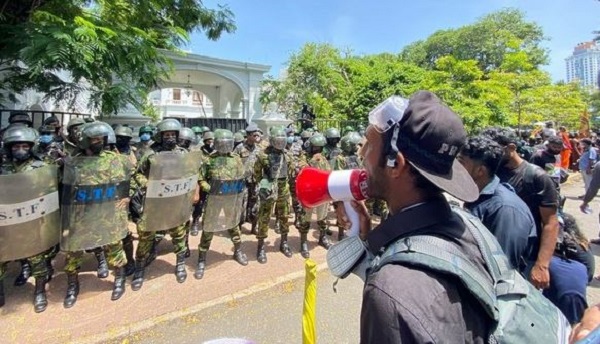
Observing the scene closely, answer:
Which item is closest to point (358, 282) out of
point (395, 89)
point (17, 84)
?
Answer: point (17, 84)

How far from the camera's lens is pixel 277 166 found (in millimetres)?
5707

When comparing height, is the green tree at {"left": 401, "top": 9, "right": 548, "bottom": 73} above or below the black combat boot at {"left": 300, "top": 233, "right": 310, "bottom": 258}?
above

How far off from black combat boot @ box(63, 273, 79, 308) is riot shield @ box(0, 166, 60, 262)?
0.45 metres

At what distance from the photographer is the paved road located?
11.3 feet

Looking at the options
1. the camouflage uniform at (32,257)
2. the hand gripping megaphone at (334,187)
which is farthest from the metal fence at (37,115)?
the hand gripping megaphone at (334,187)

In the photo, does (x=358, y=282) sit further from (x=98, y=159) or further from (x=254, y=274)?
(x=98, y=159)

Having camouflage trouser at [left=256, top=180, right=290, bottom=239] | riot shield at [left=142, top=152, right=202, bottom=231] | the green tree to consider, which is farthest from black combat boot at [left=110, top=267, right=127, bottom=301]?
the green tree

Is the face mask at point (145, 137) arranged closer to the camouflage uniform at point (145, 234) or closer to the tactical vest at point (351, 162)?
the camouflage uniform at point (145, 234)

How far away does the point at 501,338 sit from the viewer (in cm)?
92

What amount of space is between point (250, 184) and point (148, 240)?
258cm

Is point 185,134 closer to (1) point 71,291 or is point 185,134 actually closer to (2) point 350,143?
(1) point 71,291

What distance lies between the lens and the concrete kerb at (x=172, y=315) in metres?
3.30

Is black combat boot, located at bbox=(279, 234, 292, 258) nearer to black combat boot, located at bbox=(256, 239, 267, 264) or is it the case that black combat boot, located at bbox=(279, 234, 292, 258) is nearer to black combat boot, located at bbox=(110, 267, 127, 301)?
black combat boot, located at bbox=(256, 239, 267, 264)

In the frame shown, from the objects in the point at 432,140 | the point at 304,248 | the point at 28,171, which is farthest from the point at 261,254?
the point at 432,140
